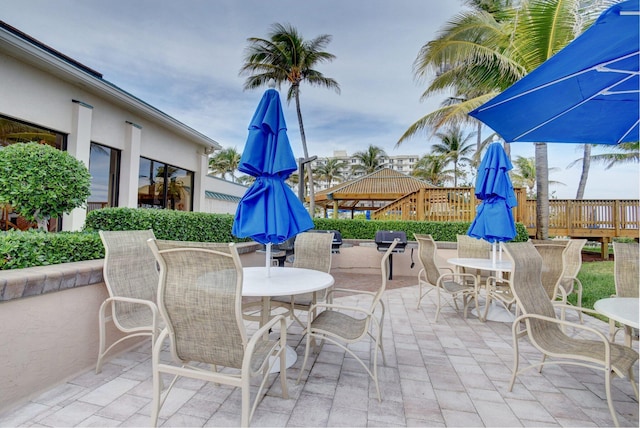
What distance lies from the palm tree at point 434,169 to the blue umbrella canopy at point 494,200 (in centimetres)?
2717

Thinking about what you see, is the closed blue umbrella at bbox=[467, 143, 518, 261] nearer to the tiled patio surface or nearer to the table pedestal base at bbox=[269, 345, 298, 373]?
the tiled patio surface

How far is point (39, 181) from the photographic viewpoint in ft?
10.6

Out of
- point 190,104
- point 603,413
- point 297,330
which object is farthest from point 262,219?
point 190,104

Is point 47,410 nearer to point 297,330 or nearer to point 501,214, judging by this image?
point 297,330

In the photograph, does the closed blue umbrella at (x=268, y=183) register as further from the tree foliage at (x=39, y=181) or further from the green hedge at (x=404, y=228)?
the green hedge at (x=404, y=228)

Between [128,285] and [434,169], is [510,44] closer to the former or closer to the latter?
[128,285]

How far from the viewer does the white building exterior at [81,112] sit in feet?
16.6

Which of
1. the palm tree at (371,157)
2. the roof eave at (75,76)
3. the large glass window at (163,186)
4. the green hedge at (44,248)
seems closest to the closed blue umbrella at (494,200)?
the green hedge at (44,248)

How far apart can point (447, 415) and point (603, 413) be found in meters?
1.20

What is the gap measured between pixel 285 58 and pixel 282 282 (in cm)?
1458

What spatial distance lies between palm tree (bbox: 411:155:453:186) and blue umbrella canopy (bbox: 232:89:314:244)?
3016cm

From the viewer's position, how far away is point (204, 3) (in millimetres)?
8156

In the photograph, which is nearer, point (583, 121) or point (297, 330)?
point (583, 121)

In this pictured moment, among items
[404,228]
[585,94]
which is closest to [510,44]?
[404,228]
